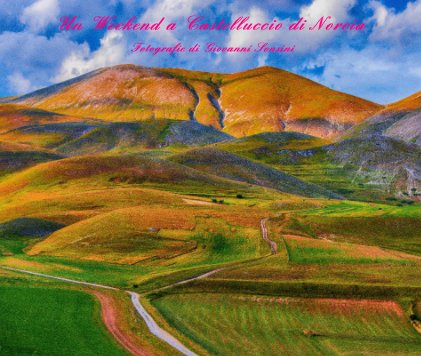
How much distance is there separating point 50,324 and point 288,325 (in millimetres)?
21533

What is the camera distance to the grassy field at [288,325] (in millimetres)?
39531

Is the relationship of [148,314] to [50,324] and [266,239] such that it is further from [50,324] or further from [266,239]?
[266,239]

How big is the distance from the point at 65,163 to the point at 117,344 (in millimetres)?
136129

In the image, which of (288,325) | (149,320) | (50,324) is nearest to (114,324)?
(149,320)

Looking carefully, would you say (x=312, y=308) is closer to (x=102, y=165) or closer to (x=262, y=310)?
(x=262, y=310)

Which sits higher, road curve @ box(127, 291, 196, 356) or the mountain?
the mountain

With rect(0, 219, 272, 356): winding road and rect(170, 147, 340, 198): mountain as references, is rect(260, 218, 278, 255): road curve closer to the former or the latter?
rect(0, 219, 272, 356): winding road

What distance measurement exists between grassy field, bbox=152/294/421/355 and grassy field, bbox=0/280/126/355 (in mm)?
7521

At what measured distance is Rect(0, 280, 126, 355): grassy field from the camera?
31875 millimetres

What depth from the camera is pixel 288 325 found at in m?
45.3

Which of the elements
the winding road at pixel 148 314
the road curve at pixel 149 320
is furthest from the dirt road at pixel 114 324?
the road curve at pixel 149 320

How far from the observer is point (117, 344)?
115 ft

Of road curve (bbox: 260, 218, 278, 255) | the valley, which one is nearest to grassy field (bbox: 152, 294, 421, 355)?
the valley

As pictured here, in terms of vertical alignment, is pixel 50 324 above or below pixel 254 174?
below
